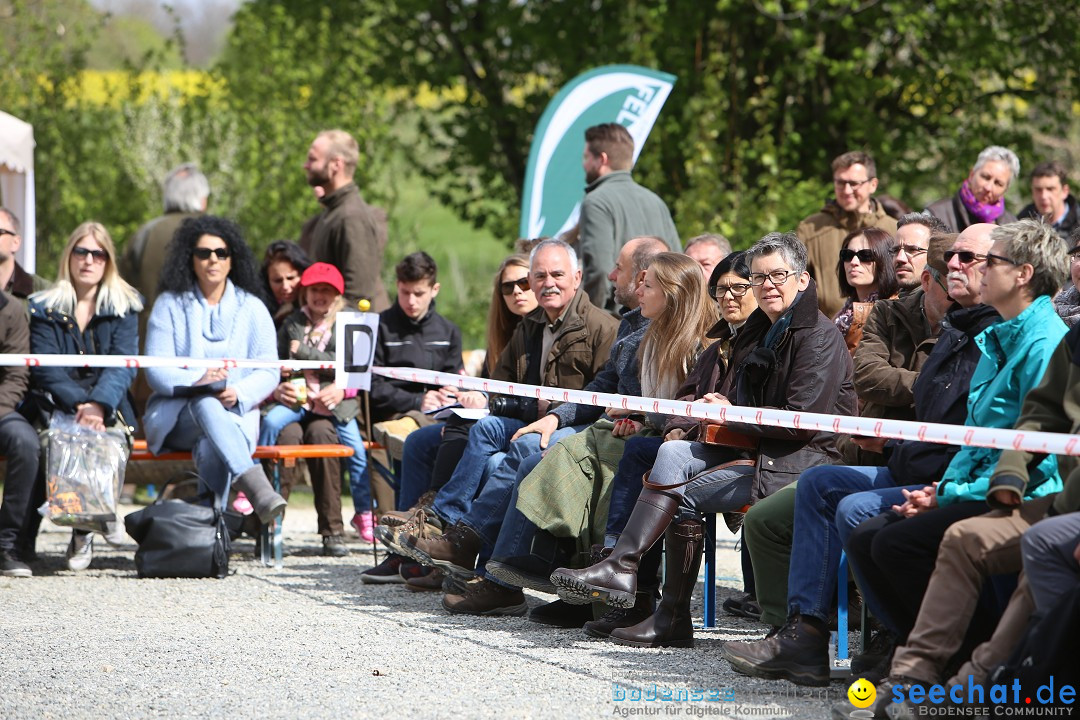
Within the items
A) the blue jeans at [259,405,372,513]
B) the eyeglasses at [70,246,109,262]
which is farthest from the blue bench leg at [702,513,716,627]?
the eyeglasses at [70,246,109,262]

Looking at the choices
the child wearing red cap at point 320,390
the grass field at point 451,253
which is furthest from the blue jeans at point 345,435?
the grass field at point 451,253

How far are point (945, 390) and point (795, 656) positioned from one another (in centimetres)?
110

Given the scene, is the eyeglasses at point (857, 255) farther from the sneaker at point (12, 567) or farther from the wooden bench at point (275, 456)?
the sneaker at point (12, 567)

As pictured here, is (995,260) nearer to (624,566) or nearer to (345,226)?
(624,566)

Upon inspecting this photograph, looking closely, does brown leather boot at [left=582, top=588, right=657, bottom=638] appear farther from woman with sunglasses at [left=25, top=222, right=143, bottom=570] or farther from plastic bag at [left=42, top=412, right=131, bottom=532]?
woman with sunglasses at [left=25, top=222, right=143, bottom=570]

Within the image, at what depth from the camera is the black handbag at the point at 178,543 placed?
25.8 ft

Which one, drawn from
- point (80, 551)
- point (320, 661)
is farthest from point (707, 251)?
point (80, 551)

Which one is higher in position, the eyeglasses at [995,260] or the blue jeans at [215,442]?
the eyeglasses at [995,260]

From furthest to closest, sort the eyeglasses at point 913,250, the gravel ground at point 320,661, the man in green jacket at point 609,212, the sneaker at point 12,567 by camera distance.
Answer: the man in green jacket at point 609,212, the sneaker at point 12,567, the eyeglasses at point 913,250, the gravel ground at point 320,661

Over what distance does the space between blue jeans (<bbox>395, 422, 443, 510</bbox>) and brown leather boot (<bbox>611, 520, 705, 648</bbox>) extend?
1.95 metres

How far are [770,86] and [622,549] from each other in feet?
31.2

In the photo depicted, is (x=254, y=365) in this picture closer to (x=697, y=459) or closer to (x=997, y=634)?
(x=697, y=459)

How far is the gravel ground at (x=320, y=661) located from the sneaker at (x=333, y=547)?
1.05 m

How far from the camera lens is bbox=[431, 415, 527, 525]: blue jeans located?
7.05 metres
